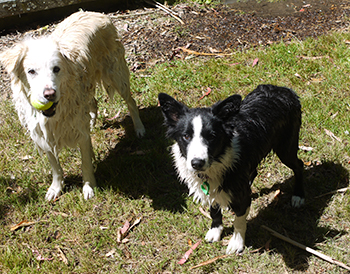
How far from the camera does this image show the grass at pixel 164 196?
130 inches

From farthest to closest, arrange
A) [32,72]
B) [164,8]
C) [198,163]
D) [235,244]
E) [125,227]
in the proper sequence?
[164,8], [125,227], [235,244], [32,72], [198,163]

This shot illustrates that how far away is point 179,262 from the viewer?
327 cm

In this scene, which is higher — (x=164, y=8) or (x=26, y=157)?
(x=164, y=8)

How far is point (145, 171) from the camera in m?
4.24

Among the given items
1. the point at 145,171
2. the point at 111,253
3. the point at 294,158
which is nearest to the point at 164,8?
the point at 145,171

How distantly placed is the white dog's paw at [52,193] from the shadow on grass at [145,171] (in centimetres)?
50

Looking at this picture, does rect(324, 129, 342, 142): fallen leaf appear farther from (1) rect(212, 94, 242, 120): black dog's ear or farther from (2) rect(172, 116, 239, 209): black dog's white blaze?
(1) rect(212, 94, 242, 120): black dog's ear

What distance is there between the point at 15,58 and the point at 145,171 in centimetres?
200

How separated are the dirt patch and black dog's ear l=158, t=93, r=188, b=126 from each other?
10.7ft

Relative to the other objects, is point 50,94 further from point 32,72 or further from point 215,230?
point 215,230

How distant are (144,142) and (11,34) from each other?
13.3 ft

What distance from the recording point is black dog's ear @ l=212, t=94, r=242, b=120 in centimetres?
254

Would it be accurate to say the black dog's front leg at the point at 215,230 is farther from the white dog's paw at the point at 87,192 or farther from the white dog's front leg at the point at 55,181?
the white dog's front leg at the point at 55,181

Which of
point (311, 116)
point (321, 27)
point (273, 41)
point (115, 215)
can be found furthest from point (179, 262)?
point (321, 27)
